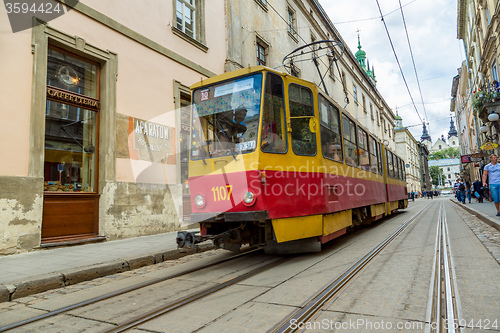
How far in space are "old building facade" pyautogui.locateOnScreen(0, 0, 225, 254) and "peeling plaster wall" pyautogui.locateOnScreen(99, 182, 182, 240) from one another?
0.09 feet

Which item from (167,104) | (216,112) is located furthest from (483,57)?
(216,112)

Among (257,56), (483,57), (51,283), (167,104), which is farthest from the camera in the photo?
(483,57)

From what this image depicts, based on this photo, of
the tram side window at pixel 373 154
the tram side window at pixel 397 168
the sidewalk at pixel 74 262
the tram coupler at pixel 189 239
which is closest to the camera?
the sidewalk at pixel 74 262

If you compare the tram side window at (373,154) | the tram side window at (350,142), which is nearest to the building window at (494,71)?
the tram side window at (373,154)

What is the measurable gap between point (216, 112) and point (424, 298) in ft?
12.5

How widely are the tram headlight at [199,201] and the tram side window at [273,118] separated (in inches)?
51.1

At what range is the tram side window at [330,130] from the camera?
609cm

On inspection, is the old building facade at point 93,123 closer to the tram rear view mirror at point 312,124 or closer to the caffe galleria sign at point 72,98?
the caffe galleria sign at point 72,98

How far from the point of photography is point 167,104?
10109 millimetres

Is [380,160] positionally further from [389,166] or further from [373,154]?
[389,166]

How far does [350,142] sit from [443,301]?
4990 millimetres

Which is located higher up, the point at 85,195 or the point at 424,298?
the point at 85,195

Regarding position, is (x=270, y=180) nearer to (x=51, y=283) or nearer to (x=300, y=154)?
(x=300, y=154)

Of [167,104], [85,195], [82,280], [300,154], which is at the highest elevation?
[167,104]
